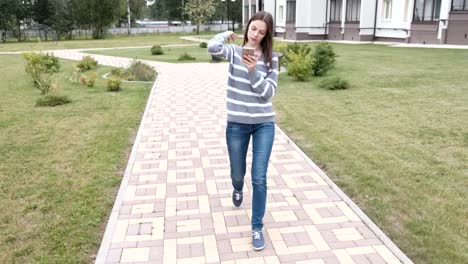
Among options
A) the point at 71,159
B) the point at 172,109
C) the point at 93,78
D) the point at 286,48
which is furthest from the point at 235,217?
the point at 286,48

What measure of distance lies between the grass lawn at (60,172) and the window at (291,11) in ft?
93.6

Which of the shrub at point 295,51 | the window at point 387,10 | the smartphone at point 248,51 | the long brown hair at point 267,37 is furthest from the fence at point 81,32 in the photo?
the smartphone at point 248,51

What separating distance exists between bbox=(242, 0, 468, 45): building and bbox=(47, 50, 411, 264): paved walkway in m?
12.7

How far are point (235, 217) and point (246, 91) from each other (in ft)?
4.43

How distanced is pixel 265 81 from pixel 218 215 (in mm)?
1531

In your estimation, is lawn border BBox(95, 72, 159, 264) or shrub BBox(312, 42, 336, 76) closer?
lawn border BBox(95, 72, 159, 264)

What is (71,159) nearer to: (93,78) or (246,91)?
(246,91)

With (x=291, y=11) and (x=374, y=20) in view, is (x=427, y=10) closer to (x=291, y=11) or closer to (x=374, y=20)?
(x=374, y=20)

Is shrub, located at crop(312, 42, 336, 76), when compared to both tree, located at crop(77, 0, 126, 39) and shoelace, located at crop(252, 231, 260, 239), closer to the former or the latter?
shoelace, located at crop(252, 231, 260, 239)

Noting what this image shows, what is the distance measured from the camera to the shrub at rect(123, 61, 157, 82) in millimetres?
13523

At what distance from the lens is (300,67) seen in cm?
1238

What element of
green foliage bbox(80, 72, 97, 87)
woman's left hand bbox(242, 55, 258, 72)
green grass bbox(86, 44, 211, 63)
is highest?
woman's left hand bbox(242, 55, 258, 72)

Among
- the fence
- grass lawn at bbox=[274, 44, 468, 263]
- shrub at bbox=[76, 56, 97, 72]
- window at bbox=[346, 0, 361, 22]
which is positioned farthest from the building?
the fence

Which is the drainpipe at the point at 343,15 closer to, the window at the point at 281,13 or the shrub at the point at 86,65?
the window at the point at 281,13
